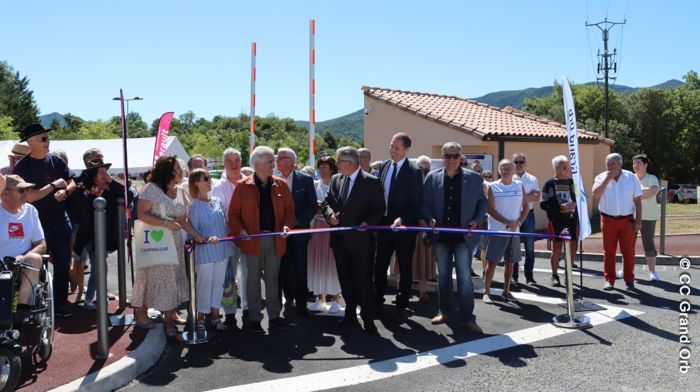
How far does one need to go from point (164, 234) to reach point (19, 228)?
4.22 ft

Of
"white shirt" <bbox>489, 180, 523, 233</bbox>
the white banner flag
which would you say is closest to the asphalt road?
"white shirt" <bbox>489, 180, 523, 233</bbox>

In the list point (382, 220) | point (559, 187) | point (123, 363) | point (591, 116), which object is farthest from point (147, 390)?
point (591, 116)

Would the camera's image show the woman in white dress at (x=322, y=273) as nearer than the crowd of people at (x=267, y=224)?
No

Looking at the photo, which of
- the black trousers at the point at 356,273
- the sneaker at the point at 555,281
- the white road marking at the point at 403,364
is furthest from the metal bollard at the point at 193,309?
the sneaker at the point at 555,281

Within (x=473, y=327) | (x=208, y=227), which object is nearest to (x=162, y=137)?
(x=208, y=227)

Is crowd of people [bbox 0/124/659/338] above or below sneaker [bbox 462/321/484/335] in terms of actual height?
above

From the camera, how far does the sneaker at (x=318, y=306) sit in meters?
7.63

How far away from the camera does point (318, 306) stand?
7.69 metres

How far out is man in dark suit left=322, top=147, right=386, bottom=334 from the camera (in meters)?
6.48

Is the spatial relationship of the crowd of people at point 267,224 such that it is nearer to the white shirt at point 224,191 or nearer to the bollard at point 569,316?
the white shirt at point 224,191

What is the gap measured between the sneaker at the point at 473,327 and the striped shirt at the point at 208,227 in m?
2.72

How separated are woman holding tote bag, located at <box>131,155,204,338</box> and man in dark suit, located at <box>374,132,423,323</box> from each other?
2140 millimetres

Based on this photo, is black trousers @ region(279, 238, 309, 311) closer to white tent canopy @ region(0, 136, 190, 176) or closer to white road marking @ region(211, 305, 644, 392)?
white road marking @ region(211, 305, 644, 392)

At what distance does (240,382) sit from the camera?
196 inches
